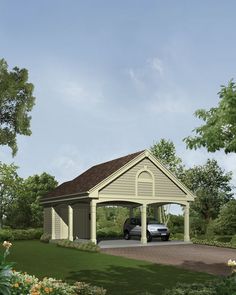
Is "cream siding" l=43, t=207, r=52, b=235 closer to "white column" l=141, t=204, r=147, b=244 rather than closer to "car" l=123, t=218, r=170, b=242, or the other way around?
"car" l=123, t=218, r=170, b=242

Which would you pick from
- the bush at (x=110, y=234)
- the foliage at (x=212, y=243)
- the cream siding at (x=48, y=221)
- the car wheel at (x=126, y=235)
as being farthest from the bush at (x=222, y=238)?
the cream siding at (x=48, y=221)

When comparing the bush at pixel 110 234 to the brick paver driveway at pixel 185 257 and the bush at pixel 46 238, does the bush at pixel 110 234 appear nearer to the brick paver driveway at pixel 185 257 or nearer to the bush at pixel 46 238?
the bush at pixel 46 238

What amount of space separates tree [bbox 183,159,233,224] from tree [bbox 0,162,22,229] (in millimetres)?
18856

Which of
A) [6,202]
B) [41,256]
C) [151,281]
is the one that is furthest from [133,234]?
[6,202]

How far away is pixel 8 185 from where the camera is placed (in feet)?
170

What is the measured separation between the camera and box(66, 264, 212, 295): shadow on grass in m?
14.2

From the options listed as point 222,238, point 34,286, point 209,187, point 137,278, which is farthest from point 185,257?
point 209,187

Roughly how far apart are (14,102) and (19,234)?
14129 mm

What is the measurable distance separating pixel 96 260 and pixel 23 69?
29.6 meters

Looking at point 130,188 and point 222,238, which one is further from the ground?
point 130,188

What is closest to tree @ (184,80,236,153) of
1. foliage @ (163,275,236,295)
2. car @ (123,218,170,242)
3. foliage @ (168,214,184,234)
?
foliage @ (163,275,236,295)

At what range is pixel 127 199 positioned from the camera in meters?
32.0

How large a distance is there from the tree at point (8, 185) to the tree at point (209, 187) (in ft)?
61.9

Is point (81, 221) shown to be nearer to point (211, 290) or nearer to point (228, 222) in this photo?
point (228, 222)
